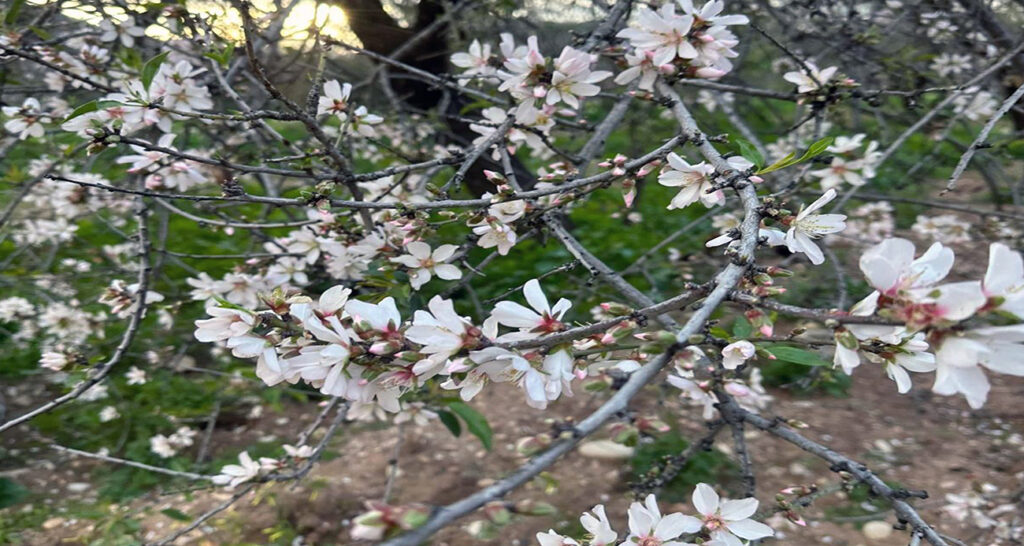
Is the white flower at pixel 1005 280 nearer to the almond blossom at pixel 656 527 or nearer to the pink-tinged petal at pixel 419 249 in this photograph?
the almond blossom at pixel 656 527

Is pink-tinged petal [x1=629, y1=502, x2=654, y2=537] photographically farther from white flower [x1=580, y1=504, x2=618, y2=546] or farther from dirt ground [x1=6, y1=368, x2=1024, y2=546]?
dirt ground [x1=6, y1=368, x2=1024, y2=546]

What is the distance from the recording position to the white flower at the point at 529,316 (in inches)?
38.7

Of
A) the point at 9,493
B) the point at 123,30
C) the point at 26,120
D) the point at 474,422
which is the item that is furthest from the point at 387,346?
the point at 123,30

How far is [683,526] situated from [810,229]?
54cm

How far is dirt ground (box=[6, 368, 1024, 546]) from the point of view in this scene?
263 cm

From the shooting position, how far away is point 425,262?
1.58 meters

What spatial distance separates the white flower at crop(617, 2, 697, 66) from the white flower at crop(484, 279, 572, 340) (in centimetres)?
79

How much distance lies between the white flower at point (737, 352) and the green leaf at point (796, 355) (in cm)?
4

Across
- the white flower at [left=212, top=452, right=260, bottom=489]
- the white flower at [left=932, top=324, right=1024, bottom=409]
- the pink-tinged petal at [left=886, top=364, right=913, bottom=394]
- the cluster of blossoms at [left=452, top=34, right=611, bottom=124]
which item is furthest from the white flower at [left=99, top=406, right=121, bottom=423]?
the white flower at [left=932, top=324, right=1024, bottom=409]

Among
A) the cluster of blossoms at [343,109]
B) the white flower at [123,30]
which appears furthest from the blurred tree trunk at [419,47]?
the cluster of blossoms at [343,109]

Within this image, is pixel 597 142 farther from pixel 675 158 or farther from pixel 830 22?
pixel 830 22

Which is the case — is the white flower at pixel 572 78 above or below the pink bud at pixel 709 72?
above

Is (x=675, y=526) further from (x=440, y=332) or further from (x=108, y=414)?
(x=108, y=414)

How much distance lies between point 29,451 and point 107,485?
26.4 inches
